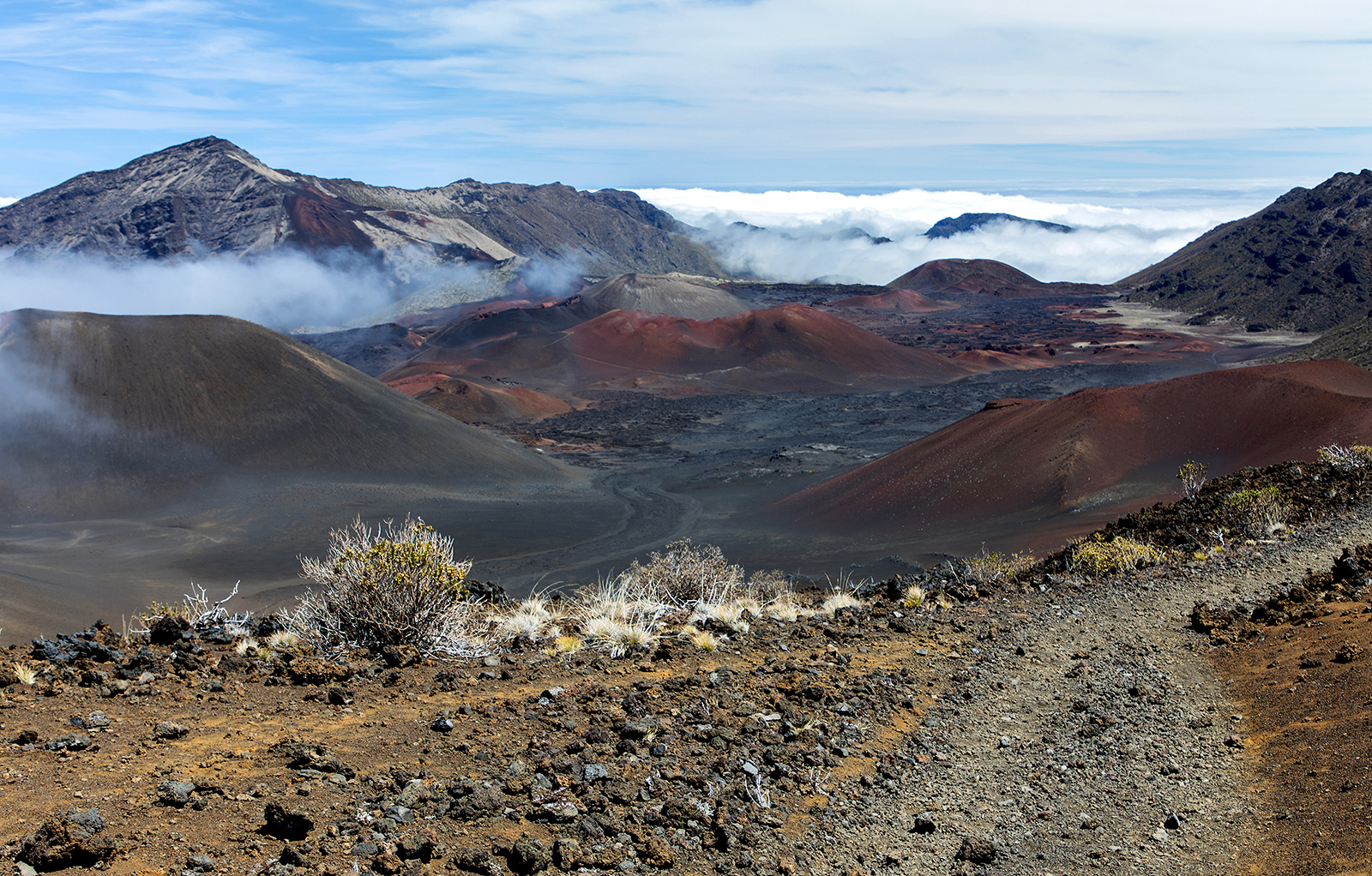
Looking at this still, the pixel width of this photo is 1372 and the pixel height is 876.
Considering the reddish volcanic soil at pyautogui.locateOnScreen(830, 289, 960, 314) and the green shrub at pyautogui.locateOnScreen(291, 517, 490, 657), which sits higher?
the reddish volcanic soil at pyautogui.locateOnScreen(830, 289, 960, 314)

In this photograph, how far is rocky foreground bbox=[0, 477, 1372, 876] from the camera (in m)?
3.57

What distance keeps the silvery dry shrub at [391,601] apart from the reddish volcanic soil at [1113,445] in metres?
13.4

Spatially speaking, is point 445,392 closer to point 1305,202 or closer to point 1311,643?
point 1311,643

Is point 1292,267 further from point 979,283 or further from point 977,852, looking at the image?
point 977,852

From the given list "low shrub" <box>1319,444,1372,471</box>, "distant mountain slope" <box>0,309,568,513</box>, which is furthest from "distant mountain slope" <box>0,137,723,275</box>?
"low shrub" <box>1319,444,1372,471</box>

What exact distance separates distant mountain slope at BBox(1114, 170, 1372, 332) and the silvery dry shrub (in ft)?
261

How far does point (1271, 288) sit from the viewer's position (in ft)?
272

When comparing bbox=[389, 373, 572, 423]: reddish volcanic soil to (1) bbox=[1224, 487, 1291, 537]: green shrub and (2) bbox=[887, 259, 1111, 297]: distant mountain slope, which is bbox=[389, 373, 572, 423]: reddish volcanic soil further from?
(2) bbox=[887, 259, 1111, 297]: distant mountain slope

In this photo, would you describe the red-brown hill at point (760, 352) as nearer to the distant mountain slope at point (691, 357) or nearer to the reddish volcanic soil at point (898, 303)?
the distant mountain slope at point (691, 357)

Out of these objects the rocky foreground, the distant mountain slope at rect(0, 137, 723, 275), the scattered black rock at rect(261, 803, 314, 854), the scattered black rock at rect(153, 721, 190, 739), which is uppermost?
the distant mountain slope at rect(0, 137, 723, 275)

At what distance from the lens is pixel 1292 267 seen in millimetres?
83562

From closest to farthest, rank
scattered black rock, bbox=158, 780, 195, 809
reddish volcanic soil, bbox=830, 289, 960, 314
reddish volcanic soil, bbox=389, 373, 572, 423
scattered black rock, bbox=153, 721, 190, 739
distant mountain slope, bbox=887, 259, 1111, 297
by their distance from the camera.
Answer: scattered black rock, bbox=158, 780, 195, 809
scattered black rock, bbox=153, 721, 190, 739
reddish volcanic soil, bbox=389, 373, 572, 423
reddish volcanic soil, bbox=830, 289, 960, 314
distant mountain slope, bbox=887, 259, 1111, 297

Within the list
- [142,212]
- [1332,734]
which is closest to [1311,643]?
[1332,734]

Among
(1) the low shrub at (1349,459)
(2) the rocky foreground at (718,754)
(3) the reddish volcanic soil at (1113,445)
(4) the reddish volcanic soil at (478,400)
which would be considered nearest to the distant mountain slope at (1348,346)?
(3) the reddish volcanic soil at (1113,445)
